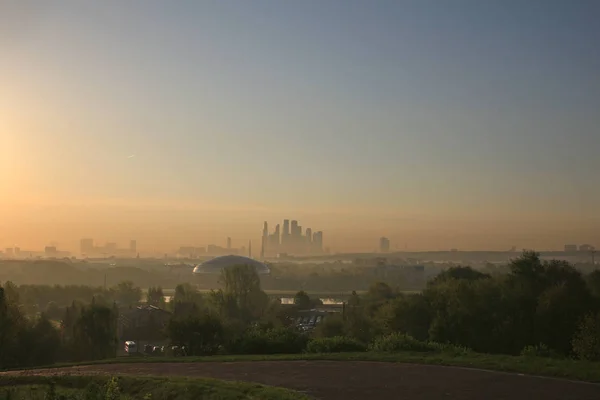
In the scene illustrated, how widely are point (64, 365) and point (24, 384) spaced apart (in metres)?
3.72

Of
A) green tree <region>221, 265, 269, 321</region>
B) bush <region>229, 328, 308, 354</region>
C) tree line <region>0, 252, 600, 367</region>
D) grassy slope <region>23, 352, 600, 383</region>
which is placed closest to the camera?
grassy slope <region>23, 352, 600, 383</region>

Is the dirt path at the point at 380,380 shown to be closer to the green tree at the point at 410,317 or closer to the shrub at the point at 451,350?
the shrub at the point at 451,350

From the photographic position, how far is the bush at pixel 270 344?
758 inches

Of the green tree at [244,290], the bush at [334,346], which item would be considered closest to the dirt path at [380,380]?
the bush at [334,346]

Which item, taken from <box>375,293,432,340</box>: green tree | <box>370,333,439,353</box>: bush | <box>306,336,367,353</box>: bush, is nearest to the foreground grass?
<box>306,336,367,353</box>: bush

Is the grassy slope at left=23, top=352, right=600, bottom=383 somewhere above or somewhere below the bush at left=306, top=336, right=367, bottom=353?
above

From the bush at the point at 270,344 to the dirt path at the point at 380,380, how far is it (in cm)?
363

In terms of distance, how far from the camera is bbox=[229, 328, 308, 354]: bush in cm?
1927

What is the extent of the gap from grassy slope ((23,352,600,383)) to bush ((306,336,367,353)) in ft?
6.27

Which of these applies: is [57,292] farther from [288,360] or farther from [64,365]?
[288,360]

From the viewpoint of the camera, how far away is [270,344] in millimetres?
19359

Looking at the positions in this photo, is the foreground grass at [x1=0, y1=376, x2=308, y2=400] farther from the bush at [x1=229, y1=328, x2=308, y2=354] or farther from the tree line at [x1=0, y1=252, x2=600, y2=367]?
the tree line at [x1=0, y1=252, x2=600, y2=367]

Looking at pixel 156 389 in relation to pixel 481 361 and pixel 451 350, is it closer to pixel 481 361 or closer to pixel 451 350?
pixel 481 361

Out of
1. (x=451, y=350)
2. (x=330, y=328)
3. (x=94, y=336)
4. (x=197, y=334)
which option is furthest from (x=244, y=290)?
(x=451, y=350)
